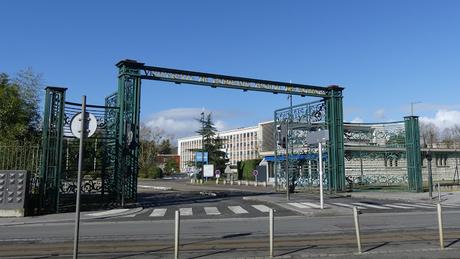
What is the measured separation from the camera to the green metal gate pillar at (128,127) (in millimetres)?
23766

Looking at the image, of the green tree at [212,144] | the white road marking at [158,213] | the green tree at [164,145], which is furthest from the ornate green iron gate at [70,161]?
the green tree at [164,145]

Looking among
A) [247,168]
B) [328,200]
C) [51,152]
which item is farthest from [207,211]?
[247,168]

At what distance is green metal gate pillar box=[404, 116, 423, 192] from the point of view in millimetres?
33219

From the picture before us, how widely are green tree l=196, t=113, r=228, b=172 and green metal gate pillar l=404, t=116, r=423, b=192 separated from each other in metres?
54.1

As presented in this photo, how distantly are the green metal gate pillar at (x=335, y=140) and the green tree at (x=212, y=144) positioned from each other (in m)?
53.6

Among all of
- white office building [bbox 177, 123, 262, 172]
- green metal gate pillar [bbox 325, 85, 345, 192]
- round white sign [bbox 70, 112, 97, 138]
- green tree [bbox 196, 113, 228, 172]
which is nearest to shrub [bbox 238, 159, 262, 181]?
green tree [bbox 196, 113, 228, 172]

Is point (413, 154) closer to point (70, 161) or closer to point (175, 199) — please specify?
point (175, 199)

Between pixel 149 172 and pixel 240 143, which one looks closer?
pixel 149 172

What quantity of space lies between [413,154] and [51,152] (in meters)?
23.8

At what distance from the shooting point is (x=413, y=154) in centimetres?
3328

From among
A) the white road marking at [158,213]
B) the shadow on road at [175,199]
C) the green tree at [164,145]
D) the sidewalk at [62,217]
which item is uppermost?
the green tree at [164,145]

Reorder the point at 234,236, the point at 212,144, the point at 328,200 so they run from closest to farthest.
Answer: the point at 234,236
the point at 328,200
the point at 212,144

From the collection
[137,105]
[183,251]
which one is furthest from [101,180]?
[183,251]

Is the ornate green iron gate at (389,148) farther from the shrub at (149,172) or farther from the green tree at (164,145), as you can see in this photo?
the green tree at (164,145)
